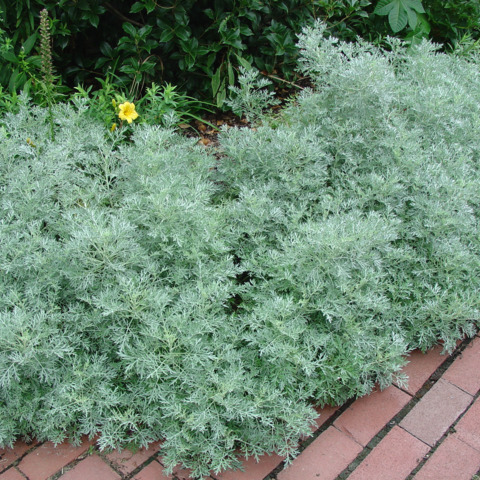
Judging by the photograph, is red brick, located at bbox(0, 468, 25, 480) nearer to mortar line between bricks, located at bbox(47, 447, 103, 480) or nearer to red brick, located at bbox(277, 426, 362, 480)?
mortar line between bricks, located at bbox(47, 447, 103, 480)

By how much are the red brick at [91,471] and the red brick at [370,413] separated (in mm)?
908

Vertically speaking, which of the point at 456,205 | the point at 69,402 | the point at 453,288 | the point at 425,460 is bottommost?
the point at 69,402

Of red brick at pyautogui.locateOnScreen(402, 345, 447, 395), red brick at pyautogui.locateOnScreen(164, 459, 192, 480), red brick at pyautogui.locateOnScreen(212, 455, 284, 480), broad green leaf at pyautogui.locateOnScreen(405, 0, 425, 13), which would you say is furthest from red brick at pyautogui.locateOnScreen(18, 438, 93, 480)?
broad green leaf at pyautogui.locateOnScreen(405, 0, 425, 13)

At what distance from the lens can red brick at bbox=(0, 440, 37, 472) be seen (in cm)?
201

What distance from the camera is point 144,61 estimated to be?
369cm

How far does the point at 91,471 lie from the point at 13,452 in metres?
0.33

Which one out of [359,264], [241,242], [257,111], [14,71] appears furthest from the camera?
[14,71]

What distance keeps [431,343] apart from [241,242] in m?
1.01

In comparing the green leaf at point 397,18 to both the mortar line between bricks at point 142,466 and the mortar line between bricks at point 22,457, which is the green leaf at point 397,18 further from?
the mortar line between bricks at point 22,457

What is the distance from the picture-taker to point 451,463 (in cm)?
206

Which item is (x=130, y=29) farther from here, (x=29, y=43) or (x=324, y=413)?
(x=324, y=413)

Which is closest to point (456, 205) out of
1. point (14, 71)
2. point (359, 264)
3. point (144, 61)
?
point (359, 264)

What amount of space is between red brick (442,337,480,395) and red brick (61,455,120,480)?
1.49 m

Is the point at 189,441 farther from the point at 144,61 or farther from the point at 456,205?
the point at 144,61
